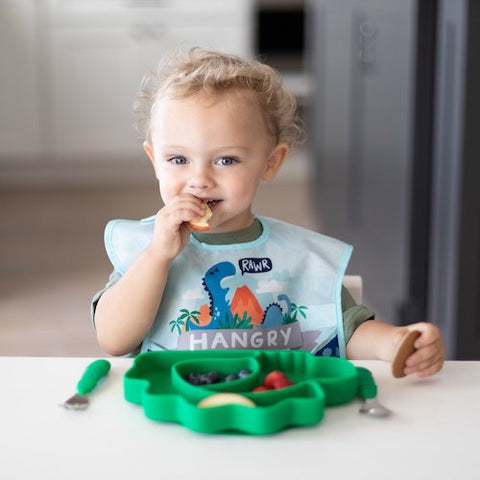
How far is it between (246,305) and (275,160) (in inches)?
8.4

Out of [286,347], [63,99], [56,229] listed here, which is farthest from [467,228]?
[63,99]

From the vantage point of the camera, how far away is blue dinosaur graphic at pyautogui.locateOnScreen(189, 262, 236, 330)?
116cm

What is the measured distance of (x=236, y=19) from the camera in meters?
5.15

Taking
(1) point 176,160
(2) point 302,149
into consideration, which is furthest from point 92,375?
(2) point 302,149

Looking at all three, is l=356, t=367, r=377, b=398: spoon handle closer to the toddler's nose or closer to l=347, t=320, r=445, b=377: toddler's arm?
l=347, t=320, r=445, b=377: toddler's arm

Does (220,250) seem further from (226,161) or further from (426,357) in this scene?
(426,357)

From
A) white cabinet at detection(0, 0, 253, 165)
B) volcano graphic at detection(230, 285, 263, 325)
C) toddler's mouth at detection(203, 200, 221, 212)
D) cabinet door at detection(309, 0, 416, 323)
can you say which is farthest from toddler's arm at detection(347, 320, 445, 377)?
white cabinet at detection(0, 0, 253, 165)

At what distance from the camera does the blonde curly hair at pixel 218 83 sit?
1.15 metres

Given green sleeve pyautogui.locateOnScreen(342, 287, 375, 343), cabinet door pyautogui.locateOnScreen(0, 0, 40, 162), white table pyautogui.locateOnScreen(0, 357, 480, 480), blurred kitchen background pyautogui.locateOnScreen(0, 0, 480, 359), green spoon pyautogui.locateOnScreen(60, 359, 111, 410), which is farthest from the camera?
cabinet door pyautogui.locateOnScreen(0, 0, 40, 162)

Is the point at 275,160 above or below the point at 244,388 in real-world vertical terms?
above

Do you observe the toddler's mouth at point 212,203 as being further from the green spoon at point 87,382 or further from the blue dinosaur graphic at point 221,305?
the green spoon at point 87,382

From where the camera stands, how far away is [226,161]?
1133 mm

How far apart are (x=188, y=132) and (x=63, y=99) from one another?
4.26 metres

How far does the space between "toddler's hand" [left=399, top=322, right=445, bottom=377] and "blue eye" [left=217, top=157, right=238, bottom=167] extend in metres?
0.33
